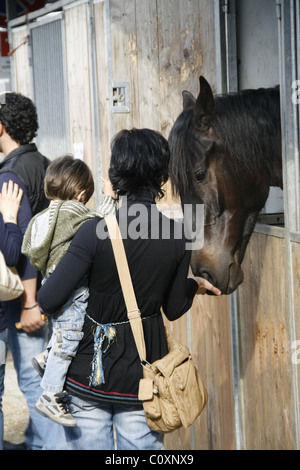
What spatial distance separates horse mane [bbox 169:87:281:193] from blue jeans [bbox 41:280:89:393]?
2.86ft

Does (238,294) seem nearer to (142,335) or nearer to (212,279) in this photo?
(212,279)

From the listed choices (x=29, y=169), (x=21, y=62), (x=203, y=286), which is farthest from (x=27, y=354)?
(x=21, y=62)

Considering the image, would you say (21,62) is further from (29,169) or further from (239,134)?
(239,134)

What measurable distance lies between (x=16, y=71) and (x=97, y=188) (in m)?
2.43

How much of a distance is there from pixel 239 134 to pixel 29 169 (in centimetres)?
113

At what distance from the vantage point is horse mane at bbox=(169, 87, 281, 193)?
307cm

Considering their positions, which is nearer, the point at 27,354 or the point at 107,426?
the point at 107,426

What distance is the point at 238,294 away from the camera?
3.81m

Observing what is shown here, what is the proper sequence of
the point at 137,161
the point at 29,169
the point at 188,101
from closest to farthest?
1. the point at 137,161
2. the point at 188,101
3. the point at 29,169

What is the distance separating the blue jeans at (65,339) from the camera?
2410 millimetres

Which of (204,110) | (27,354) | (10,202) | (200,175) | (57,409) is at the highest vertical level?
(204,110)

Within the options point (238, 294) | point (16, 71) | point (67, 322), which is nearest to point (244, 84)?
point (238, 294)

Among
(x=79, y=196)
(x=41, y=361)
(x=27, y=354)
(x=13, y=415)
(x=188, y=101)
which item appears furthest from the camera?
(x=13, y=415)

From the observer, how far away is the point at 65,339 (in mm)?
2434
